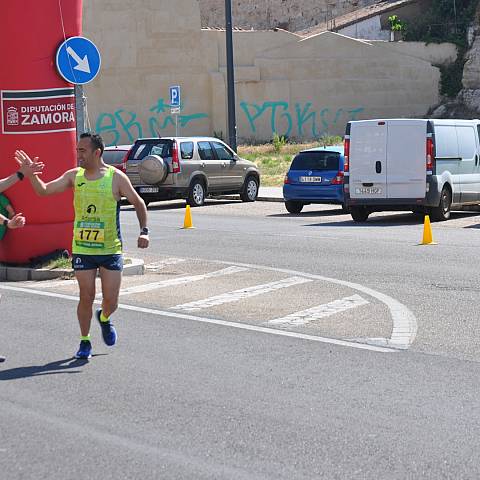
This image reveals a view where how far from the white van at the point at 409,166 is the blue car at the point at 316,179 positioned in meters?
2.17

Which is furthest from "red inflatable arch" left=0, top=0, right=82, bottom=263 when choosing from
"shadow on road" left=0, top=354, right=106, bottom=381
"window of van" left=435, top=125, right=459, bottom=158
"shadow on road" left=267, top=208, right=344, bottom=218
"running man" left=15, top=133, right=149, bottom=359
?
"shadow on road" left=267, top=208, right=344, bottom=218

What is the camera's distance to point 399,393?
7.73 metres

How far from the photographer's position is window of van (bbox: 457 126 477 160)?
2306 cm

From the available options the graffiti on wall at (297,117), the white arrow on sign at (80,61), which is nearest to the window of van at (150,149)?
the white arrow on sign at (80,61)

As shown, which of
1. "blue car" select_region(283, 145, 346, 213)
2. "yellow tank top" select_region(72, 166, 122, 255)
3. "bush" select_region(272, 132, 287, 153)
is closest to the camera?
"yellow tank top" select_region(72, 166, 122, 255)

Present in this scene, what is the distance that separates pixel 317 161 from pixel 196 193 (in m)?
4.26

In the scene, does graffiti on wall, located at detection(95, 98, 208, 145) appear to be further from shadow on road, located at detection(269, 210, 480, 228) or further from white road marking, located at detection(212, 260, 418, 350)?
white road marking, located at detection(212, 260, 418, 350)

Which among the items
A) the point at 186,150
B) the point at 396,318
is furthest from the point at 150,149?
the point at 396,318

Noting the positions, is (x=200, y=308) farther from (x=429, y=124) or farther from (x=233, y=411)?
(x=429, y=124)

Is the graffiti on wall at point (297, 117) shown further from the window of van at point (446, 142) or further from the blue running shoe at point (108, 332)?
the blue running shoe at point (108, 332)

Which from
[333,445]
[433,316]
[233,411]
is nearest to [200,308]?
[433,316]

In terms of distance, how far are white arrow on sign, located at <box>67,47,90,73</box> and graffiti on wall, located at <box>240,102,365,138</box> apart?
37.6 m

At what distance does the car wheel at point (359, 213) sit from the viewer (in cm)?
A: 2330

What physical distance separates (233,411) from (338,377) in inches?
51.5
